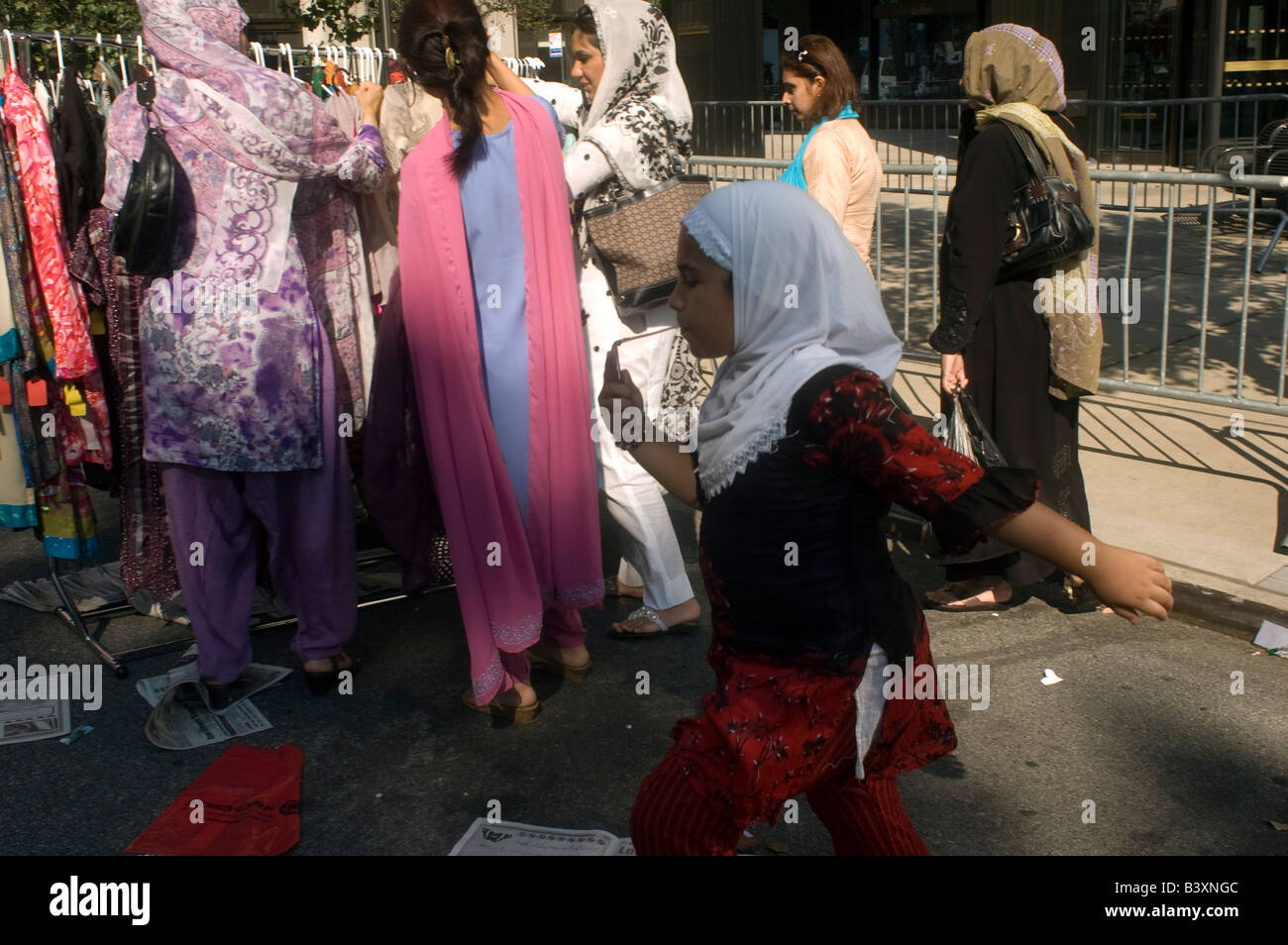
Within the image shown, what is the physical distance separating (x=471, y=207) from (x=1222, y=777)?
2.67 metres

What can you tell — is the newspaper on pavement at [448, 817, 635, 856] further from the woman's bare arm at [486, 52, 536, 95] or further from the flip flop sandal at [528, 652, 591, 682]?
the woman's bare arm at [486, 52, 536, 95]

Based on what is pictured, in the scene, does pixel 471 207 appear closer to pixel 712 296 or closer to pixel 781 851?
pixel 712 296

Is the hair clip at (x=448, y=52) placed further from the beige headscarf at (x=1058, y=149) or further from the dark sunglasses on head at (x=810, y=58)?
the beige headscarf at (x=1058, y=149)

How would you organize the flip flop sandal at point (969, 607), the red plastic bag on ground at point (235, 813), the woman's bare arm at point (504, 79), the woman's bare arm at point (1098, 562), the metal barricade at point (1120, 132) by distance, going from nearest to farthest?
the woman's bare arm at point (1098, 562), the red plastic bag on ground at point (235, 813), the woman's bare arm at point (504, 79), the flip flop sandal at point (969, 607), the metal barricade at point (1120, 132)

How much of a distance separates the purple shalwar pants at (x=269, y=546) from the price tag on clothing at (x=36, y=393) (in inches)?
30.3

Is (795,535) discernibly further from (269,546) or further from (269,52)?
(269,52)

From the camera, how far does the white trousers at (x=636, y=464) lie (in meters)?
4.45

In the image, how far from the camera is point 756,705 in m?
2.32

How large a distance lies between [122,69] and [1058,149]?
3466 millimetres

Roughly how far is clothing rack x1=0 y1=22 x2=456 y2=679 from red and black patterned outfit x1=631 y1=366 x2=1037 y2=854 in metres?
2.27

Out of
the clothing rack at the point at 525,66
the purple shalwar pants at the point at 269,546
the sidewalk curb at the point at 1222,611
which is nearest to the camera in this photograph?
the purple shalwar pants at the point at 269,546

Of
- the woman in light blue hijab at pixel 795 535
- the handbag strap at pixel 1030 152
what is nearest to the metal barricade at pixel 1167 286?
the handbag strap at pixel 1030 152

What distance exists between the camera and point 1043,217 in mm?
4418
